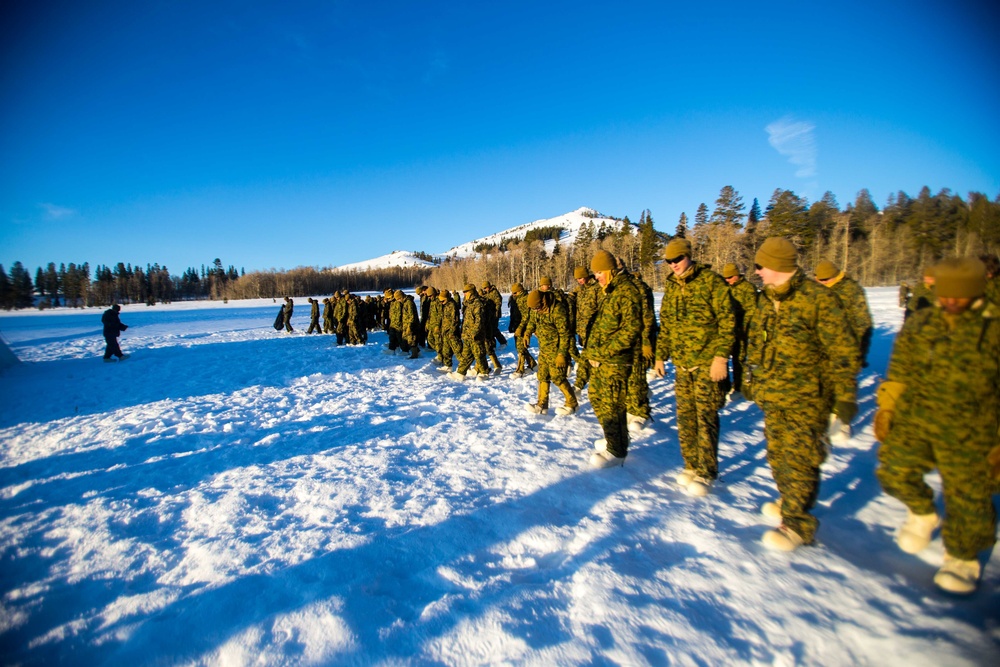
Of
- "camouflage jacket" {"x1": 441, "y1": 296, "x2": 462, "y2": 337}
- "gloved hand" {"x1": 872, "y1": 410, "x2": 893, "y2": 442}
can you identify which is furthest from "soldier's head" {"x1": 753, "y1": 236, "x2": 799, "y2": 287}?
"camouflage jacket" {"x1": 441, "y1": 296, "x2": 462, "y2": 337}

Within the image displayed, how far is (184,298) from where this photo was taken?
385 feet

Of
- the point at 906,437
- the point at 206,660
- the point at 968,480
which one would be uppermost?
the point at 906,437

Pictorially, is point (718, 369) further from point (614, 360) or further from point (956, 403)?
point (956, 403)

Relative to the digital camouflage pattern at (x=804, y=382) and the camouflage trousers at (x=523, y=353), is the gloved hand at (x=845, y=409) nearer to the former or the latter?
the digital camouflage pattern at (x=804, y=382)

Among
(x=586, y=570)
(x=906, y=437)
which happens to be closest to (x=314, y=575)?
(x=586, y=570)

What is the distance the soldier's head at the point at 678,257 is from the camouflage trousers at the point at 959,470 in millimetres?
1937

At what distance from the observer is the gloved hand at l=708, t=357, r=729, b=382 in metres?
3.44

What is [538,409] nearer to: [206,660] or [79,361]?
[206,660]

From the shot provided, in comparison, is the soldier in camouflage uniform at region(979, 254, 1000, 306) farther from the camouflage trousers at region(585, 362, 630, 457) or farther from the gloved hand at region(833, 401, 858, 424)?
the camouflage trousers at region(585, 362, 630, 457)

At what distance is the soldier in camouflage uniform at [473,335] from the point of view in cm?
864

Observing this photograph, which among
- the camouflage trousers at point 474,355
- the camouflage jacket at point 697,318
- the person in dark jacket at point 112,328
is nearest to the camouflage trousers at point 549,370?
the camouflage jacket at point 697,318

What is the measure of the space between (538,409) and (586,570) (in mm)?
3612

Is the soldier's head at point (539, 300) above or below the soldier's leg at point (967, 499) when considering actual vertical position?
A: above

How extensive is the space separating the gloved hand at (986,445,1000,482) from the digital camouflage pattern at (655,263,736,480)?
1528 millimetres
